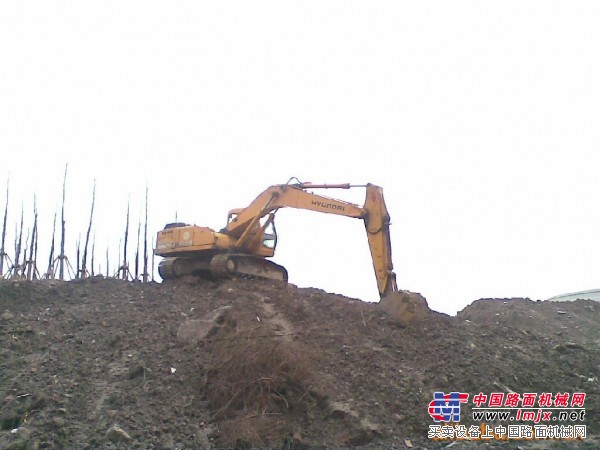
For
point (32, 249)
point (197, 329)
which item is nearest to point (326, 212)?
point (197, 329)

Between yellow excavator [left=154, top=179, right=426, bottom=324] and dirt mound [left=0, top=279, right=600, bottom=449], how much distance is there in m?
1.25

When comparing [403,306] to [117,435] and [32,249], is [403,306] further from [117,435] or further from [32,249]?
[32,249]

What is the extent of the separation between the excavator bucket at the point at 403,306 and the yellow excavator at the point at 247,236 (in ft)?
4.14

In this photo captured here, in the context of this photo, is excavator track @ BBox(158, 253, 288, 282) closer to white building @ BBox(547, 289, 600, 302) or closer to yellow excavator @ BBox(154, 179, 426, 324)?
yellow excavator @ BBox(154, 179, 426, 324)

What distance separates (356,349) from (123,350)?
12.5 ft

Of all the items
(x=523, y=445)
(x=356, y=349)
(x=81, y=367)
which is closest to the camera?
(x=523, y=445)

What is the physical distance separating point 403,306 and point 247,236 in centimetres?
436

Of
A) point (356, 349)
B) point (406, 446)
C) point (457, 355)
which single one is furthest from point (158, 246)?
point (406, 446)

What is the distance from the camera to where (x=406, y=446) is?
771 centimetres

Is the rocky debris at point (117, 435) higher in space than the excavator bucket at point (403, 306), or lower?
lower

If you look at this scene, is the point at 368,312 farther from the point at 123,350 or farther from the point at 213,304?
the point at 123,350

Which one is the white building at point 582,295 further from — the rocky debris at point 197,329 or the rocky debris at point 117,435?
the rocky debris at point 117,435

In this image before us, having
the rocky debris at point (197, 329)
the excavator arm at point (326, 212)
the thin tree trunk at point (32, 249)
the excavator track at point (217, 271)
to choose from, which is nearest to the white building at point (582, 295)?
the excavator track at point (217, 271)

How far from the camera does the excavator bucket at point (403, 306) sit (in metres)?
11.1
